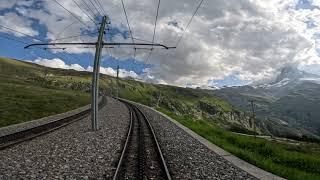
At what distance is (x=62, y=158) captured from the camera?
2014cm

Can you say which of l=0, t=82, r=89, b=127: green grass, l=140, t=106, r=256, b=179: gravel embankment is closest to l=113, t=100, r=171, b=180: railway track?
l=140, t=106, r=256, b=179: gravel embankment

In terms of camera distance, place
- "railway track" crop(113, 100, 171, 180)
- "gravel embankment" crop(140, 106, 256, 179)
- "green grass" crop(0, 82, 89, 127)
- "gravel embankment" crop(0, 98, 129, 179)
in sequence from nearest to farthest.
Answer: "railway track" crop(113, 100, 171, 180) < "gravel embankment" crop(0, 98, 129, 179) < "gravel embankment" crop(140, 106, 256, 179) < "green grass" crop(0, 82, 89, 127)

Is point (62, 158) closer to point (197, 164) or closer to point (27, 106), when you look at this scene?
point (197, 164)

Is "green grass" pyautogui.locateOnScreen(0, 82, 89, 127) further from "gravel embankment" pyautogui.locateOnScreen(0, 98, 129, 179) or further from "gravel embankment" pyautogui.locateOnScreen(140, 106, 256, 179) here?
"gravel embankment" pyautogui.locateOnScreen(140, 106, 256, 179)

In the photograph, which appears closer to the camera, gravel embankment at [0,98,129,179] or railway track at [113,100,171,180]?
railway track at [113,100,171,180]

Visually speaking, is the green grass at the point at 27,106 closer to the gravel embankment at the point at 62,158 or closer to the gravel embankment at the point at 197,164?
the gravel embankment at the point at 62,158

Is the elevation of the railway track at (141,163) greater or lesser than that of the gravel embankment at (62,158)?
greater

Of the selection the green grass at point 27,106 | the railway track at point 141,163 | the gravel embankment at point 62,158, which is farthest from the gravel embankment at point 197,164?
the green grass at point 27,106

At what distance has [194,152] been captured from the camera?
23797mm

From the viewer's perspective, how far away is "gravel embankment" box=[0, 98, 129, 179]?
16328mm

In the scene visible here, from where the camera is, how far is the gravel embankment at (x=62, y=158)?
1633 cm

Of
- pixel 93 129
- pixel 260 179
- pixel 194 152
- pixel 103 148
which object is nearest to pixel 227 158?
pixel 194 152

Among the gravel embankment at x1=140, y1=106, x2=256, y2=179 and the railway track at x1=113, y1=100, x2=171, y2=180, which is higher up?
the railway track at x1=113, y1=100, x2=171, y2=180

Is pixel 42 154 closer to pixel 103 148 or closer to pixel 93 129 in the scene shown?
pixel 103 148
